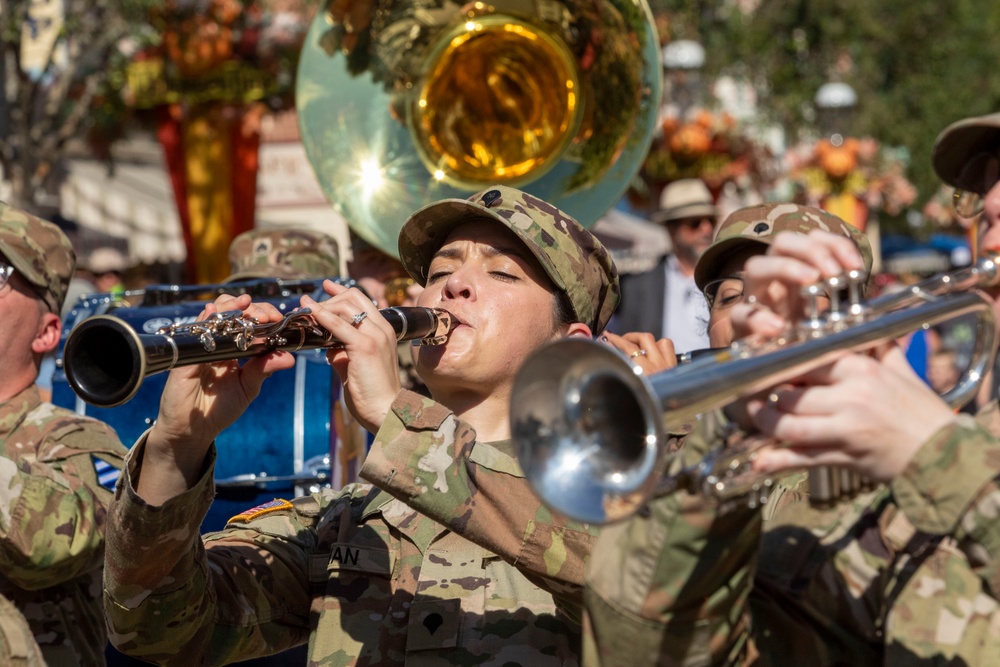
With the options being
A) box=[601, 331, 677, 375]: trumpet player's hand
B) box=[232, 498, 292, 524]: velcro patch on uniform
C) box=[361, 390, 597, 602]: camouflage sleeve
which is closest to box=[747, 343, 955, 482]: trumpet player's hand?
box=[361, 390, 597, 602]: camouflage sleeve

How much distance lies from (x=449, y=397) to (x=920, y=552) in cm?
108

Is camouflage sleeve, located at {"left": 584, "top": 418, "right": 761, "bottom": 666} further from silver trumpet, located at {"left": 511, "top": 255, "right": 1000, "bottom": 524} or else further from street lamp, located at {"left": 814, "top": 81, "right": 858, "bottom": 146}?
street lamp, located at {"left": 814, "top": 81, "right": 858, "bottom": 146}

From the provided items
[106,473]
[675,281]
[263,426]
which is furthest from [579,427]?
[675,281]

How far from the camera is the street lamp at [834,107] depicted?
507 inches

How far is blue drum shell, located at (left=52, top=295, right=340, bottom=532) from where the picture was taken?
3648 mm

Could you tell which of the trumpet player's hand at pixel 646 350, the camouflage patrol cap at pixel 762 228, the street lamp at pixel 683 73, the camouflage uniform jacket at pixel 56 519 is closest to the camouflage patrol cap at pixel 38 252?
the camouflage uniform jacket at pixel 56 519

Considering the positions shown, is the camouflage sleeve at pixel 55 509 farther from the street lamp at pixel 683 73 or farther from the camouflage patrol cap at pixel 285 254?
the street lamp at pixel 683 73

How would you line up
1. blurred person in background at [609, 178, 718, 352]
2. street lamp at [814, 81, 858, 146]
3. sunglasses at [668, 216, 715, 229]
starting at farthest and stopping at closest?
street lamp at [814, 81, 858, 146], sunglasses at [668, 216, 715, 229], blurred person in background at [609, 178, 718, 352]

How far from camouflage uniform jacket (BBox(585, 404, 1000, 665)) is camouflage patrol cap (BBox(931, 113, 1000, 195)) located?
646 mm

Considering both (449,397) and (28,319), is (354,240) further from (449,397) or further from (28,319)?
(449,397)

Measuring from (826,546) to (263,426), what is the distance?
7.25 ft

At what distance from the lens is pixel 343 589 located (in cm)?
239

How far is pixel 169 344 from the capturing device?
208 cm

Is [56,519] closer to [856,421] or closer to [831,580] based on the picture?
[831,580]
